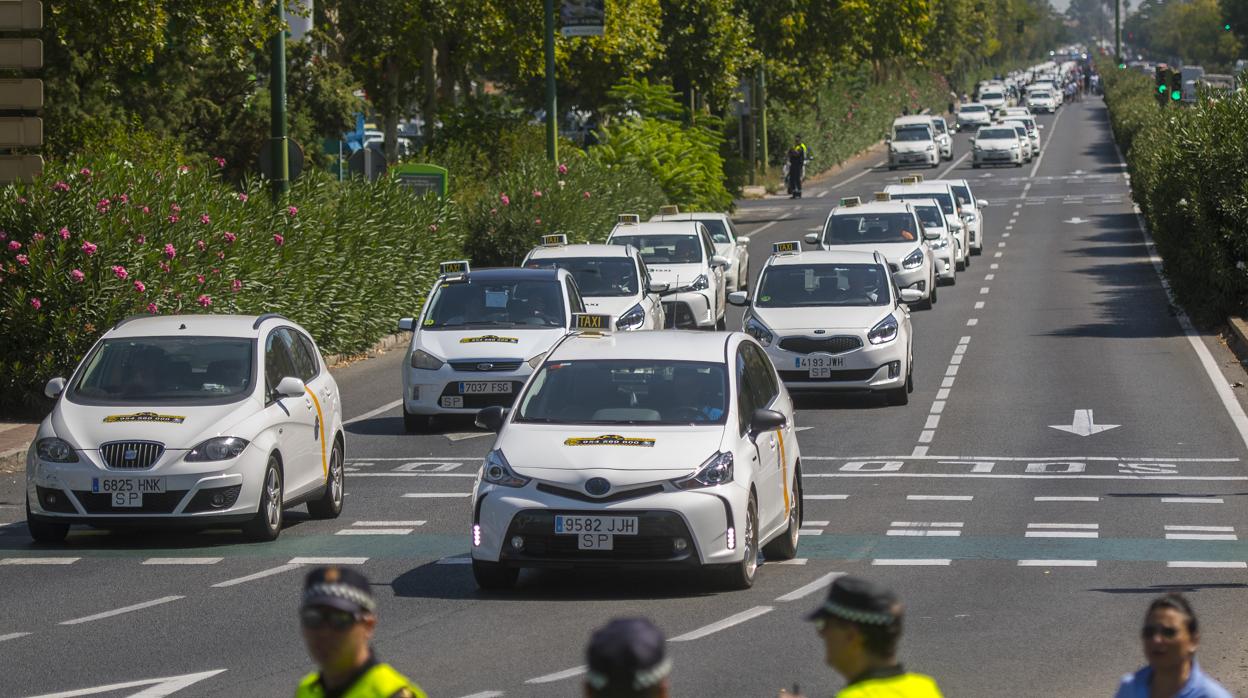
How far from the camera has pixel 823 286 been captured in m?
25.0

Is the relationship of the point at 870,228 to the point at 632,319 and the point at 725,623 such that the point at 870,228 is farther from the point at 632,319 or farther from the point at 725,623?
the point at 725,623

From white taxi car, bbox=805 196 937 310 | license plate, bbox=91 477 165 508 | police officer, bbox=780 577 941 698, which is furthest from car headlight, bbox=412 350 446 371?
police officer, bbox=780 577 941 698

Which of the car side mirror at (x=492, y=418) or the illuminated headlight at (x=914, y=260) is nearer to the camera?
the car side mirror at (x=492, y=418)

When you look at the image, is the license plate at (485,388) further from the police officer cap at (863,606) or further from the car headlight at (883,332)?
the police officer cap at (863,606)

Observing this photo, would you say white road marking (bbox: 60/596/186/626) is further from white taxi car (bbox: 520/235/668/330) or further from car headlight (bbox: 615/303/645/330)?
white taxi car (bbox: 520/235/668/330)

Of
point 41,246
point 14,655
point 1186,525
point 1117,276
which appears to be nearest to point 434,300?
point 41,246

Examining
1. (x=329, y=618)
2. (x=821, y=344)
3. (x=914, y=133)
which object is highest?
(x=914, y=133)

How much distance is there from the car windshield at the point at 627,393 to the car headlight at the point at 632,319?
446 inches

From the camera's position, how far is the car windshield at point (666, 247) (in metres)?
32.2

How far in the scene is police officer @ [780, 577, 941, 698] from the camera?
4758 millimetres

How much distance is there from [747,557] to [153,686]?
391 cm

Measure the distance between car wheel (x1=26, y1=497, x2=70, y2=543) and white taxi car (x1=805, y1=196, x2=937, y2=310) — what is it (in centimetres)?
2113

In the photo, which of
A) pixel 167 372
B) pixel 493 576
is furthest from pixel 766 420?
pixel 167 372

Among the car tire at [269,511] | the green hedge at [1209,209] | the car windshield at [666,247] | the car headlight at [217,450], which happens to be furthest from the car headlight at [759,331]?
the car headlight at [217,450]
